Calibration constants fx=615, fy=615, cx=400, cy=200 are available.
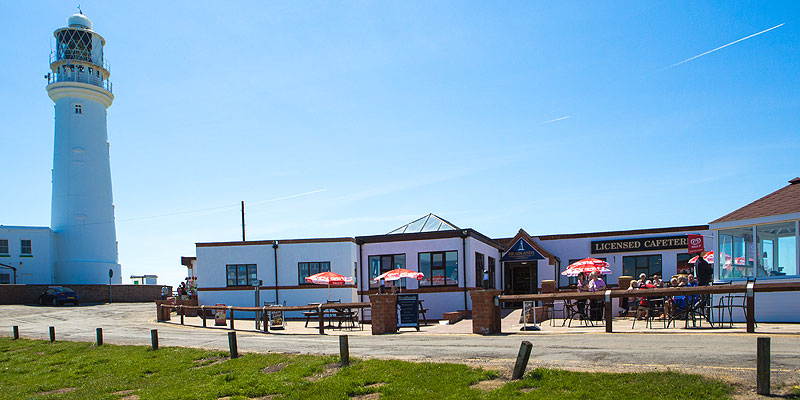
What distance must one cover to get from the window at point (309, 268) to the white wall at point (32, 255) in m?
22.9

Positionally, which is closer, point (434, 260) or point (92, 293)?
point (434, 260)

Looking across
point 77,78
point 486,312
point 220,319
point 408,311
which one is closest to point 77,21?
point 77,78

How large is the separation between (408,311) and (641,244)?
15.4 metres

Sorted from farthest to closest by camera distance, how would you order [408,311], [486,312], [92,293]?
[92,293] < [408,311] < [486,312]

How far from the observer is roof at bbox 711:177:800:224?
630 inches

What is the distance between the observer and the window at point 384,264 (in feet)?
89.6

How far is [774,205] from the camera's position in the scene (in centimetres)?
1655

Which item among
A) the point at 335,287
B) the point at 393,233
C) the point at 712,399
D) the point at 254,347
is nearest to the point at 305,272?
the point at 335,287

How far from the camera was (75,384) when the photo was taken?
41.6 feet

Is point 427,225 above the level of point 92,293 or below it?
above

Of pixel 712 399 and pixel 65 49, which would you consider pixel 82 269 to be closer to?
pixel 65 49

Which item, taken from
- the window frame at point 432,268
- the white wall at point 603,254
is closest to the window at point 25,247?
the window frame at point 432,268

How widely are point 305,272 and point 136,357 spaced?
17821mm

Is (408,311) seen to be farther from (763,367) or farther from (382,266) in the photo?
(763,367)
